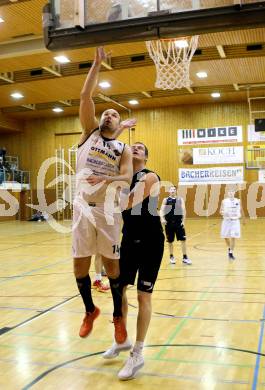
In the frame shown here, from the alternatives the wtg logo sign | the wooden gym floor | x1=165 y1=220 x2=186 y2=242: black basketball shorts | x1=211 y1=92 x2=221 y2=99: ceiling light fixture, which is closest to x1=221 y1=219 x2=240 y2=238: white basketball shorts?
the wooden gym floor

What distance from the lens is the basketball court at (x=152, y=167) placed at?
4.27m

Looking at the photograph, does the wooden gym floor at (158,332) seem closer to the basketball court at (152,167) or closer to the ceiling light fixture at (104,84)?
the basketball court at (152,167)

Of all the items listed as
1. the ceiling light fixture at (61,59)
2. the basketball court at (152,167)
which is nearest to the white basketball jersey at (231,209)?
the basketball court at (152,167)

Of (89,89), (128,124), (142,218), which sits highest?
(89,89)

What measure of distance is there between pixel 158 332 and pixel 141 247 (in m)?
1.63

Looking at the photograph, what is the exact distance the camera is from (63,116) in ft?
98.6

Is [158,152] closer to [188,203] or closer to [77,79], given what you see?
A: [188,203]

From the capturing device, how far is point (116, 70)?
18.5 m

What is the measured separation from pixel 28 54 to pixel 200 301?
11.8 m

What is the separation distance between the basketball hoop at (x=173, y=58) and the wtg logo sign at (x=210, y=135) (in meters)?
11.0

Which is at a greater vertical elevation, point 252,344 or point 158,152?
point 158,152

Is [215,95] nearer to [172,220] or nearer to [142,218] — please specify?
[172,220]

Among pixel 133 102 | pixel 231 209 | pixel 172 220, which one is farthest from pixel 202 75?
pixel 172 220

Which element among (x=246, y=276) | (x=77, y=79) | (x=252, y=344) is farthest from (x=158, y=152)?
(x=252, y=344)
